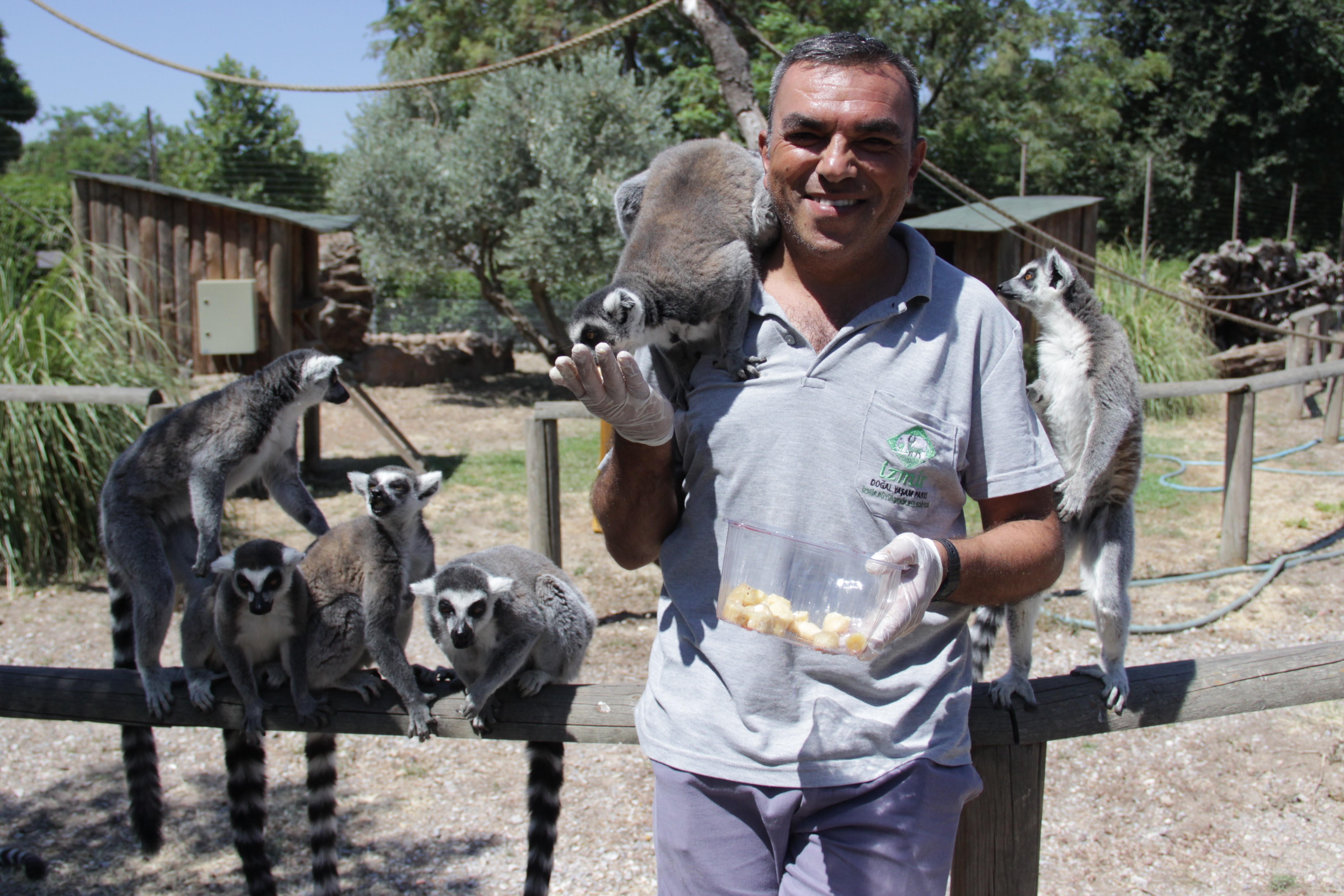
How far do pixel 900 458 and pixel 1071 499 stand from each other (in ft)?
5.22

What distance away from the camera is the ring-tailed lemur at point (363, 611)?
2602 millimetres

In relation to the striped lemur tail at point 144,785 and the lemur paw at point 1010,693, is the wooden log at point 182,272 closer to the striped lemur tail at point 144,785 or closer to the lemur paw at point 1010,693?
the striped lemur tail at point 144,785

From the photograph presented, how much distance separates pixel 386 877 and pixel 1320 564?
6.12m

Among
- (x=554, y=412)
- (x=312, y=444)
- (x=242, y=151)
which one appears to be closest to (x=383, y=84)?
(x=554, y=412)

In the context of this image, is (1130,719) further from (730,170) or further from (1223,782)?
(1223,782)

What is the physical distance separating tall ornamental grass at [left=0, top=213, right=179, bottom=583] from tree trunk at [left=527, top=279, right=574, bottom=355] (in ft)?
23.1

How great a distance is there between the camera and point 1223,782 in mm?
3877

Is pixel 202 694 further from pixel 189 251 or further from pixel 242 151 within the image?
pixel 242 151

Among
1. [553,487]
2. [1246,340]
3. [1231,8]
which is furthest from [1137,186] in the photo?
[553,487]

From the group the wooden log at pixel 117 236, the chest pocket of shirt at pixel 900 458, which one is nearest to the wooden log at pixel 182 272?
the wooden log at pixel 117 236

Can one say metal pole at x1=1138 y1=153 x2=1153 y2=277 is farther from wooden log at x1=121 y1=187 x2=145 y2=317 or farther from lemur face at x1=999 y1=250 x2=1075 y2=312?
wooden log at x1=121 y1=187 x2=145 y2=317

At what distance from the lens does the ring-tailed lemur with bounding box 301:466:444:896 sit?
260cm

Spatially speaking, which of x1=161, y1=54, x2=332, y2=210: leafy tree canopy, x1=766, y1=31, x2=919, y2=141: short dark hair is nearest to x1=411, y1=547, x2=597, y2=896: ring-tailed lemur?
x1=766, y1=31, x2=919, y2=141: short dark hair

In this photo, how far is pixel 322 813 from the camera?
2666mm
